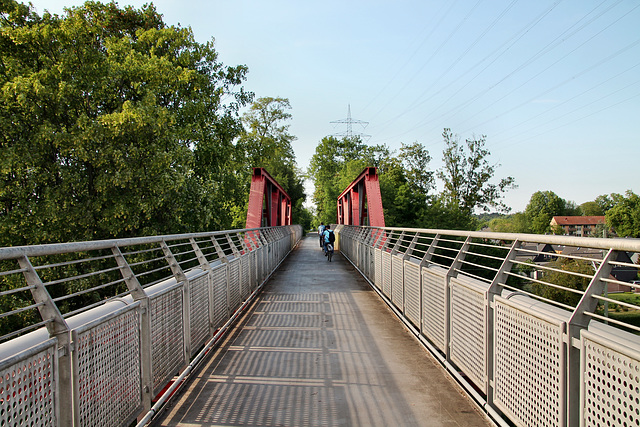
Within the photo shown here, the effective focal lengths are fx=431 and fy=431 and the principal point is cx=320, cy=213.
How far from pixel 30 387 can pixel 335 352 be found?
11.3ft

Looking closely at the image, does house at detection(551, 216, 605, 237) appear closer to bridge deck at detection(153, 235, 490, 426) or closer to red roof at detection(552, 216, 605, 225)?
red roof at detection(552, 216, 605, 225)

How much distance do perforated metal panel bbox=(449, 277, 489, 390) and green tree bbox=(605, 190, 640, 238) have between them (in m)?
85.3

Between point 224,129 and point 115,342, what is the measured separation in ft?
59.0

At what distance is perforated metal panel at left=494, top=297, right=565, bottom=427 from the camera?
2.34 m

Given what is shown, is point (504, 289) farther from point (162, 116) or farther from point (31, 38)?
point (31, 38)

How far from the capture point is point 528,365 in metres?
2.66

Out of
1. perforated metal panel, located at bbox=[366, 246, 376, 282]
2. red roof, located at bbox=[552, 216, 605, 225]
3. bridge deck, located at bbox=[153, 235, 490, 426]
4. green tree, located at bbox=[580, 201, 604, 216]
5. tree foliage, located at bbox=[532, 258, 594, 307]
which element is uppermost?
green tree, located at bbox=[580, 201, 604, 216]

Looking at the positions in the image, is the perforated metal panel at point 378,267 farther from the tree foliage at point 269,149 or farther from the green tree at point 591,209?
the green tree at point 591,209

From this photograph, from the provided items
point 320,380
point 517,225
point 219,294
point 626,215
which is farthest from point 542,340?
point 517,225

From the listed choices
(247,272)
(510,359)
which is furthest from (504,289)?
(247,272)

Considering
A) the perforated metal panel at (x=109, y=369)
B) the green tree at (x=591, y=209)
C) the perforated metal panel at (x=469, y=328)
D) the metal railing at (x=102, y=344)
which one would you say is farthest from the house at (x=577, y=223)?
the perforated metal panel at (x=109, y=369)

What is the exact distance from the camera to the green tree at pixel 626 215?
242 feet

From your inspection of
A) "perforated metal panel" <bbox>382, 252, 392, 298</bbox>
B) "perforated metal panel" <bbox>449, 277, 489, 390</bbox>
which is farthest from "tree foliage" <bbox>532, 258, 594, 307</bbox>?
"perforated metal panel" <bbox>449, 277, 489, 390</bbox>

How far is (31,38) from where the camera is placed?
14.4 meters
